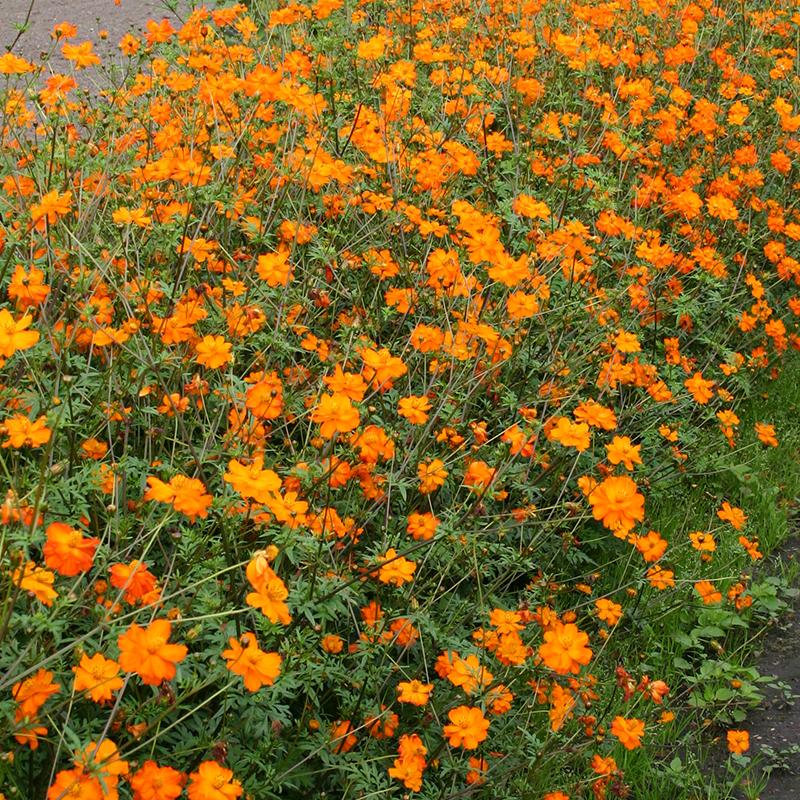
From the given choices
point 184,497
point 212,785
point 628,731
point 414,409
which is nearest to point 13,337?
point 184,497

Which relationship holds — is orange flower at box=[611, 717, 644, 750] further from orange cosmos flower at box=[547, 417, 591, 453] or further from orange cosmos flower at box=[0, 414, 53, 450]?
orange cosmos flower at box=[0, 414, 53, 450]

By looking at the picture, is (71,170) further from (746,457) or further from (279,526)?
(746,457)

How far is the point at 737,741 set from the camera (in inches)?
108

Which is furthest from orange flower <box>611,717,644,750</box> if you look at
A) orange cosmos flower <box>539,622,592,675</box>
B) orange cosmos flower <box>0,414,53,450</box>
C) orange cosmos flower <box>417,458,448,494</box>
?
orange cosmos flower <box>0,414,53,450</box>

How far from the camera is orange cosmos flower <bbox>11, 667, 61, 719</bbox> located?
5.63 feet

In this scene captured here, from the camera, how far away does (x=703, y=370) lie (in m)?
3.86

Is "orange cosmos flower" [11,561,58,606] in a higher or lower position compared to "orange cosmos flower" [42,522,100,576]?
lower

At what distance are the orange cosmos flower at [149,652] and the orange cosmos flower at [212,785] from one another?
0.25 m

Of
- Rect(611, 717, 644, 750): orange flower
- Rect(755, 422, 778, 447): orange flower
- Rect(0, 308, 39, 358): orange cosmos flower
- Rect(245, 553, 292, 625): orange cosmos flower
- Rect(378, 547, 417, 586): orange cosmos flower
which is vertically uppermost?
Rect(0, 308, 39, 358): orange cosmos flower

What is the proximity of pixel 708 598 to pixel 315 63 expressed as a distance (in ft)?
7.89

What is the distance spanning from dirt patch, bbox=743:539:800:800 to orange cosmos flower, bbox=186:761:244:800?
1.62 m

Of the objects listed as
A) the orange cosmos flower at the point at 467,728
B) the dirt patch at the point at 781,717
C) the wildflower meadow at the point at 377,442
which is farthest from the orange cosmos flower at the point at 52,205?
the dirt patch at the point at 781,717

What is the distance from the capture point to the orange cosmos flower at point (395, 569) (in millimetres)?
2246

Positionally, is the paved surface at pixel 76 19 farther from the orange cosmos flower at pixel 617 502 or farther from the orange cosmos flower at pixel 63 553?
the orange cosmos flower at pixel 63 553
